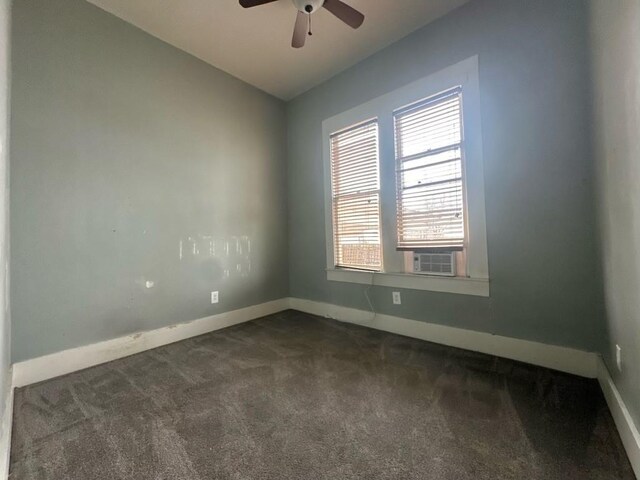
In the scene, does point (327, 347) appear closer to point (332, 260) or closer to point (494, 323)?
point (332, 260)

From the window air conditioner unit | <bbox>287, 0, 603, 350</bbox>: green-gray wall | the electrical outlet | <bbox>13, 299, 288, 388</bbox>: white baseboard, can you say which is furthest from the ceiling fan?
<bbox>13, 299, 288, 388</bbox>: white baseboard

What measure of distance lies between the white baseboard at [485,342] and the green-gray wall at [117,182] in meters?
1.35

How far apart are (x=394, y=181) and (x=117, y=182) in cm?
240

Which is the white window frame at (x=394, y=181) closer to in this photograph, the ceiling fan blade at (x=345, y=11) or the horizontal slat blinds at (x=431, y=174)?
the horizontal slat blinds at (x=431, y=174)

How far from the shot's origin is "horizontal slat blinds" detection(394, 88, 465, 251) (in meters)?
2.18

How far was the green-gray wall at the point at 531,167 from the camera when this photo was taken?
169cm

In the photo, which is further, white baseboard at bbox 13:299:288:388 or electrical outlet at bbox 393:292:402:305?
electrical outlet at bbox 393:292:402:305

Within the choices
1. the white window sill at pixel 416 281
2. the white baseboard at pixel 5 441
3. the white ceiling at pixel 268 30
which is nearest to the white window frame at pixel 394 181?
the white window sill at pixel 416 281

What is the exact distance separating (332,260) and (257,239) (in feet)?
3.09

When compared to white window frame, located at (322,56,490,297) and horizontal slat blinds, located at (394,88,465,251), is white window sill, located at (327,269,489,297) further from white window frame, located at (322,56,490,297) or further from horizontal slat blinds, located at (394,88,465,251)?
horizontal slat blinds, located at (394,88,465,251)

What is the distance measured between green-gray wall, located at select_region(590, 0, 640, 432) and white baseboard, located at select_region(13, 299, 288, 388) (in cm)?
289

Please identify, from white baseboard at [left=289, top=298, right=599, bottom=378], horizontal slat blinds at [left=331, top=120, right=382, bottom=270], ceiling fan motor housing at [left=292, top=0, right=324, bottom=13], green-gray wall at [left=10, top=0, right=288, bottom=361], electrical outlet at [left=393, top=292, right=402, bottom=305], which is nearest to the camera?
white baseboard at [left=289, top=298, right=599, bottom=378]

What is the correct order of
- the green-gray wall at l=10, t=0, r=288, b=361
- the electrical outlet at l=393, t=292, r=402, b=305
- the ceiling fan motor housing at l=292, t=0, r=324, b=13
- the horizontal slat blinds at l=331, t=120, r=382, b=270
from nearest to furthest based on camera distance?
the green-gray wall at l=10, t=0, r=288, b=361
the ceiling fan motor housing at l=292, t=0, r=324, b=13
the electrical outlet at l=393, t=292, r=402, b=305
the horizontal slat blinds at l=331, t=120, r=382, b=270

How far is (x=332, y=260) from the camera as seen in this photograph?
303 cm
